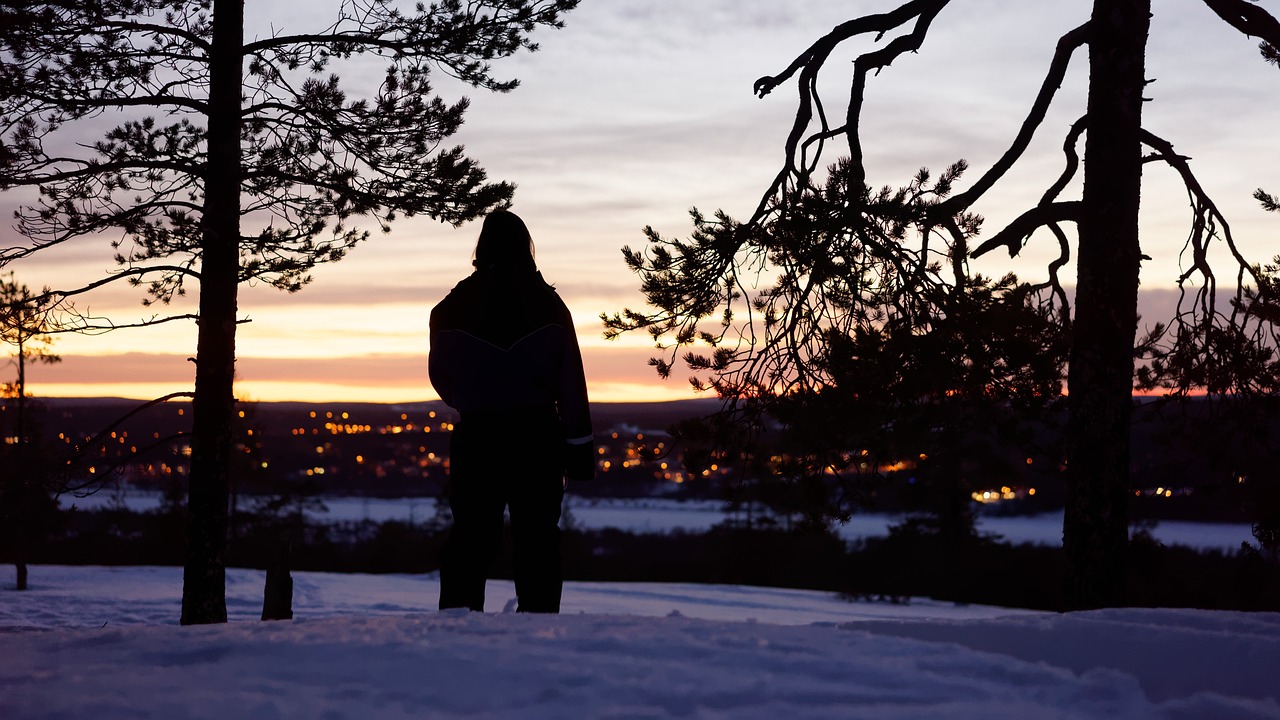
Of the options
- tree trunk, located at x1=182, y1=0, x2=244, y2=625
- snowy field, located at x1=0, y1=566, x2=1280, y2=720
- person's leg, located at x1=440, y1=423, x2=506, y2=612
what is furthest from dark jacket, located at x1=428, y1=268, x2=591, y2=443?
tree trunk, located at x1=182, y1=0, x2=244, y2=625

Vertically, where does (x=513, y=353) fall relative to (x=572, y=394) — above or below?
above

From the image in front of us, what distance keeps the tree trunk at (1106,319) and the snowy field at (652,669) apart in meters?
3.55

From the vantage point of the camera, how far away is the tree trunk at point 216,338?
9.10m

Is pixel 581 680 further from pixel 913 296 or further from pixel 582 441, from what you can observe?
pixel 913 296

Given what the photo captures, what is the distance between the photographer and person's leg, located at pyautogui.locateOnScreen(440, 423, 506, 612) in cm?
487

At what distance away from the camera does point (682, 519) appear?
76.4 meters

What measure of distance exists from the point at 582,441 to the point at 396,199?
18.8ft

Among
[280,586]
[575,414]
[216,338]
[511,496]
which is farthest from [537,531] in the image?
[216,338]

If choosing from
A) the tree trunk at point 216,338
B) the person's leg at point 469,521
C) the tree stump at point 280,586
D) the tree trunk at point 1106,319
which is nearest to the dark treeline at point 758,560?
the tree trunk at point 216,338

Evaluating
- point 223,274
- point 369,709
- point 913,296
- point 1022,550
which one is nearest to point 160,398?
point 223,274

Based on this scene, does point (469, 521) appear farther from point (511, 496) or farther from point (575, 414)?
point (575, 414)

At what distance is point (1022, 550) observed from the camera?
133ft

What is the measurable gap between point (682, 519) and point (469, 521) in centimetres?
7240

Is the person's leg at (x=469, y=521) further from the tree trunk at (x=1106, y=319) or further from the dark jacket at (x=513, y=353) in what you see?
the tree trunk at (x=1106, y=319)
